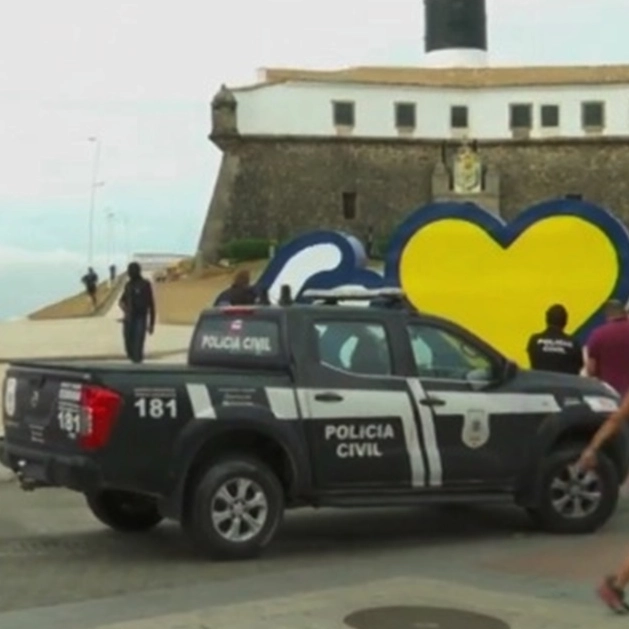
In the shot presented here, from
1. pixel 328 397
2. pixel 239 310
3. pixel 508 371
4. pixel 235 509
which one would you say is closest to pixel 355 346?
pixel 328 397

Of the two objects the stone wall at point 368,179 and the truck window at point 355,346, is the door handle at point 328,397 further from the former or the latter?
the stone wall at point 368,179

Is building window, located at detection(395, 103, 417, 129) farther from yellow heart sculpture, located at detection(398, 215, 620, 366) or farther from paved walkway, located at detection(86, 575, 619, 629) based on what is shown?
paved walkway, located at detection(86, 575, 619, 629)

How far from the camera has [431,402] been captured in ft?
38.9

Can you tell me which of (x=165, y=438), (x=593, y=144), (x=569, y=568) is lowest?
(x=569, y=568)

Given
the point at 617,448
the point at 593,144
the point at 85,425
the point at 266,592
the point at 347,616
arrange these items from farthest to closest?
1. the point at 593,144
2. the point at 617,448
3. the point at 85,425
4. the point at 266,592
5. the point at 347,616

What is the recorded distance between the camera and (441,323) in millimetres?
12305

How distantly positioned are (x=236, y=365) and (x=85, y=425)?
1.63 meters

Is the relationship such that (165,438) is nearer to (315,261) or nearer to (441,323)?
(441,323)

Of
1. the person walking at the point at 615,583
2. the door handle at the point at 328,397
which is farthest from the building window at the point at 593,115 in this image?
the person walking at the point at 615,583

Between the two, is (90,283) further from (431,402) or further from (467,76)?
(431,402)

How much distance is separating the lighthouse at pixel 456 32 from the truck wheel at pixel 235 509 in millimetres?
87654

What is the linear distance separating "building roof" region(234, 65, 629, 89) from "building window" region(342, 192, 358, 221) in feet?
20.2

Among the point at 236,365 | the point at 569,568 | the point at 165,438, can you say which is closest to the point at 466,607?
the point at 569,568

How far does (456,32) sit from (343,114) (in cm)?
1545
